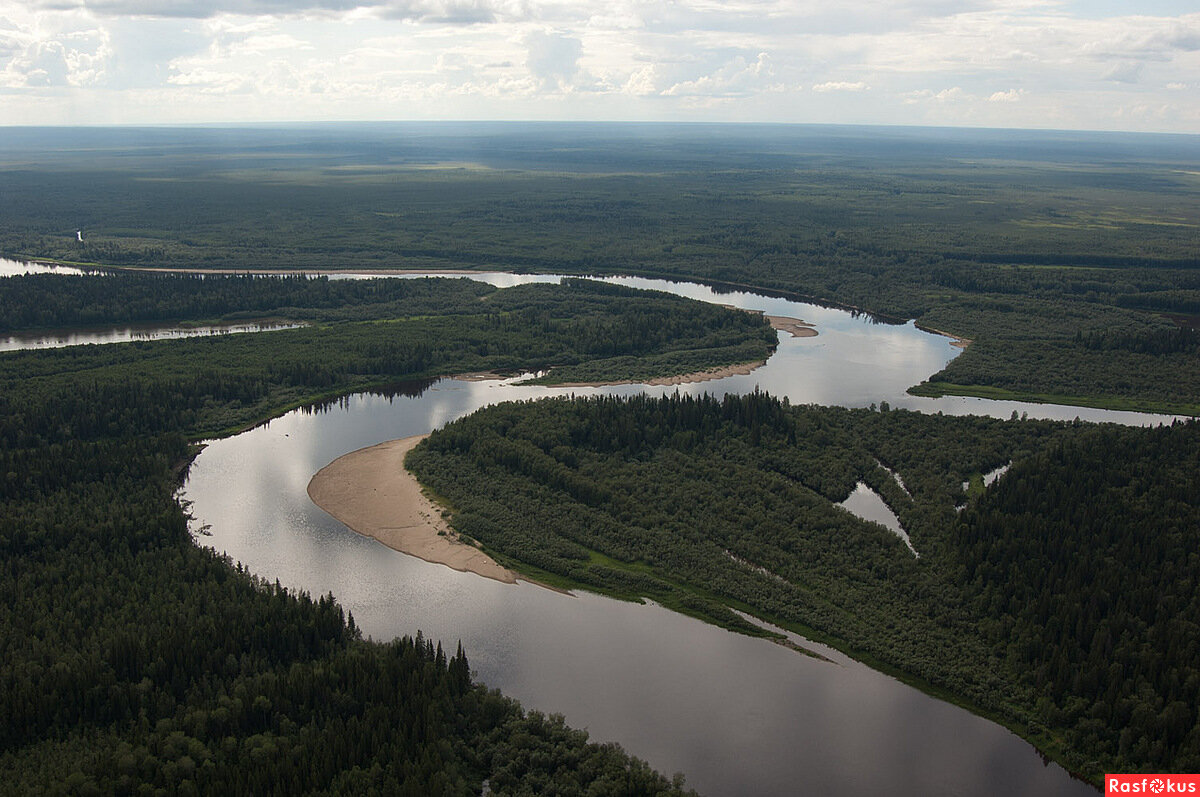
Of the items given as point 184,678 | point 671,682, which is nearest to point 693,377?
point 671,682

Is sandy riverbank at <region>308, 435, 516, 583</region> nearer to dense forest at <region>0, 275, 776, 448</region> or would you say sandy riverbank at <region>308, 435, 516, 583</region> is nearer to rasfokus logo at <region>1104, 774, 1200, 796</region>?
dense forest at <region>0, 275, 776, 448</region>

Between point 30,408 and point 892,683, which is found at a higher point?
point 30,408

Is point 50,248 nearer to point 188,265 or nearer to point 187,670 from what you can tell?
point 188,265

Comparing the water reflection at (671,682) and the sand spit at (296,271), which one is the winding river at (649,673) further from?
the sand spit at (296,271)

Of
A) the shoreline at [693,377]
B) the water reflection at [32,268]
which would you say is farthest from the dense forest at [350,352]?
the water reflection at [32,268]

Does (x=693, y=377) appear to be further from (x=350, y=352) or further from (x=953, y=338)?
(x=953, y=338)

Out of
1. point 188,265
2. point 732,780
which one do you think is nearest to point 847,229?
point 188,265
